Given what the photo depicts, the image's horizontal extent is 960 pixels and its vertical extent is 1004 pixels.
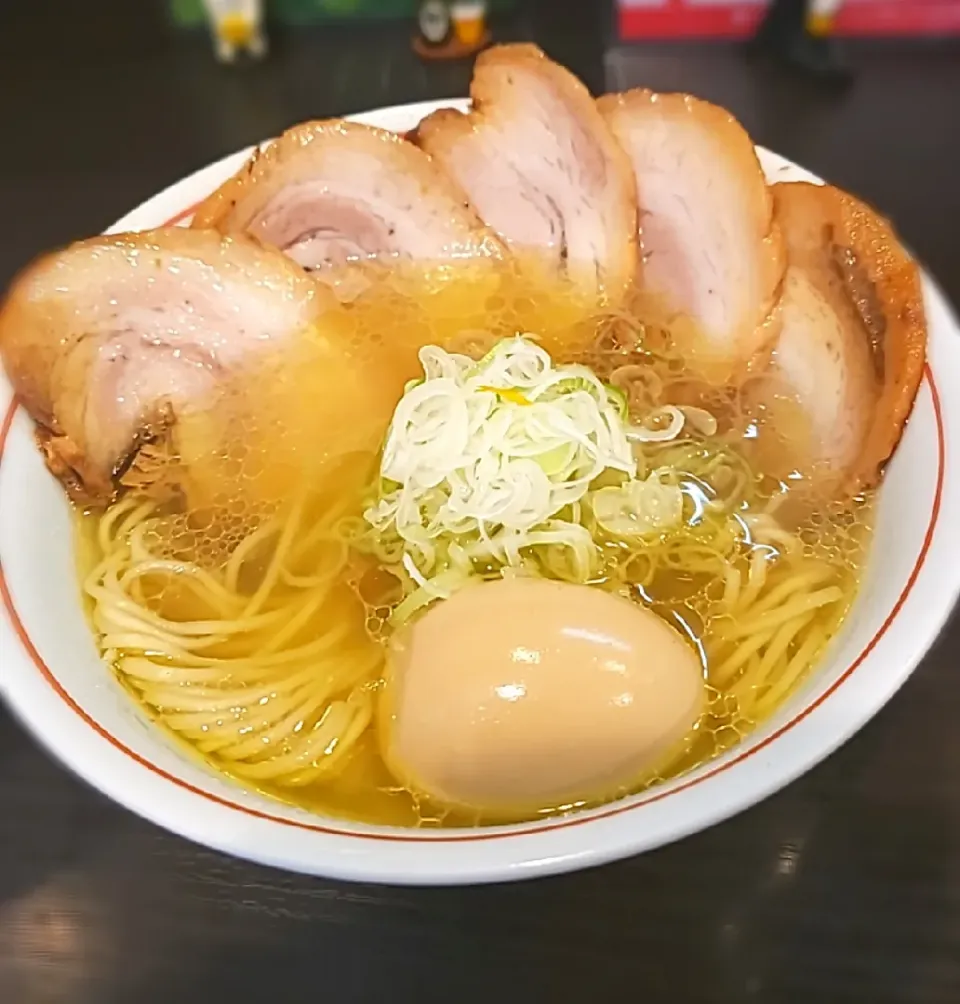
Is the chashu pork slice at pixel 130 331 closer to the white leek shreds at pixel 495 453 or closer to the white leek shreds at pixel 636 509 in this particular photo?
the white leek shreds at pixel 495 453

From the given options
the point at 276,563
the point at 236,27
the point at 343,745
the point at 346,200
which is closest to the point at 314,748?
the point at 343,745

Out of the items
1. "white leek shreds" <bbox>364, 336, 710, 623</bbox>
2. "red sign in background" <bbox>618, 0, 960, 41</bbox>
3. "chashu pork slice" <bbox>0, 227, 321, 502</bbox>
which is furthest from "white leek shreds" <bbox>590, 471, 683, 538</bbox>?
"red sign in background" <bbox>618, 0, 960, 41</bbox>

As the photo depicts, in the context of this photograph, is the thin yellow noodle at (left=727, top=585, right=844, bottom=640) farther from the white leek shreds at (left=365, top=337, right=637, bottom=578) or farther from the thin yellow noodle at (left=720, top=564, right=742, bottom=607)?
the white leek shreds at (left=365, top=337, right=637, bottom=578)

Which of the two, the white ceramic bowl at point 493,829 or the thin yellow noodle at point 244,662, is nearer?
the white ceramic bowl at point 493,829

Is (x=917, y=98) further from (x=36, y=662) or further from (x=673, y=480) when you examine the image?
(x=36, y=662)

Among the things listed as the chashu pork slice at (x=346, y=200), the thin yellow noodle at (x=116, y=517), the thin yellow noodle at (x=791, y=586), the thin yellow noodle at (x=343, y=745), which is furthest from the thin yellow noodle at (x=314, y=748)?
the chashu pork slice at (x=346, y=200)

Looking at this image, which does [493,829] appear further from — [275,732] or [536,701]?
[275,732]
